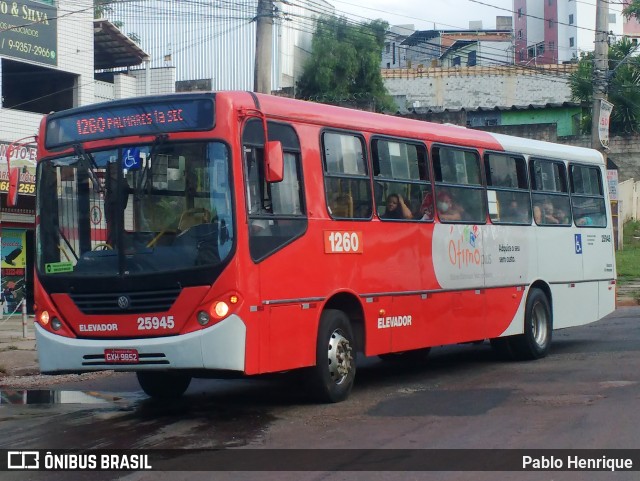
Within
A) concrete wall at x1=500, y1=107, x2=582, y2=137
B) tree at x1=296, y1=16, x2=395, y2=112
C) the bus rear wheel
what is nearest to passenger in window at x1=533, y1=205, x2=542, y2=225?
the bus rear wheel

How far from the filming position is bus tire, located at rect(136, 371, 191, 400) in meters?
10.8

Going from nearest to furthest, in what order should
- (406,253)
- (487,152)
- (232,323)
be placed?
1. (232,323)
2. (406,253)
3. (487,152)

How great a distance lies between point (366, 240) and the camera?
1080 cm

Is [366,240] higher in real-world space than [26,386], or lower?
higher

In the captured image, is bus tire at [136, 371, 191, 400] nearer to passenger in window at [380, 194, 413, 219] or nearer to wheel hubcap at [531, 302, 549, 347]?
passenger in window at [380, 194, 413, 219]

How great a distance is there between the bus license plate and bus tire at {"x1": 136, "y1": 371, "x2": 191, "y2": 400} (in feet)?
5.10

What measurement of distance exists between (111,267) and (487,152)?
20.3 feet

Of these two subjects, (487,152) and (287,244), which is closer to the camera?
(287,244)

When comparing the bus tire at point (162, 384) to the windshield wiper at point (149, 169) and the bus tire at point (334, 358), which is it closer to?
the bus tire at point (334, 358)

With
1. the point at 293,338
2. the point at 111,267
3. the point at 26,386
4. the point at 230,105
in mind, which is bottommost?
the point at 26,386

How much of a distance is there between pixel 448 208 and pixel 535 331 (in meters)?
2.87

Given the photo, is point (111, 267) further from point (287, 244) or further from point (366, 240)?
point (366, 240)

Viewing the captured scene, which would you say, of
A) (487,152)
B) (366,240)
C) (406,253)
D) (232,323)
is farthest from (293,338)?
(487,152)

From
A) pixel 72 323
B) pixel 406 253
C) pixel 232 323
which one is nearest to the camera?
pixel 232 323
